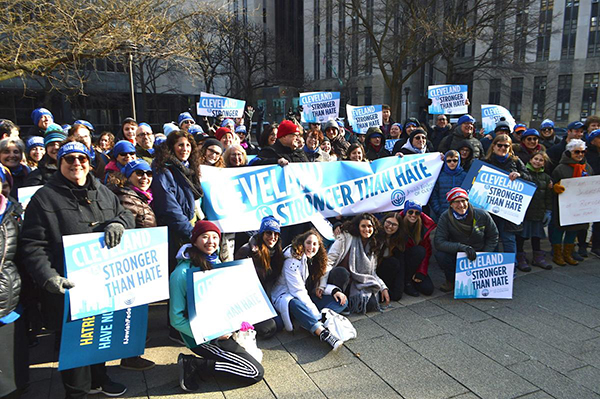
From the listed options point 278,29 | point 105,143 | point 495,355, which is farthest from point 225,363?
point 278,29

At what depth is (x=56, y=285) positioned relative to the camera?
8.98 feet

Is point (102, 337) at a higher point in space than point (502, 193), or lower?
lower

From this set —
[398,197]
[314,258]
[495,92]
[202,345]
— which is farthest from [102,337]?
[495,92]

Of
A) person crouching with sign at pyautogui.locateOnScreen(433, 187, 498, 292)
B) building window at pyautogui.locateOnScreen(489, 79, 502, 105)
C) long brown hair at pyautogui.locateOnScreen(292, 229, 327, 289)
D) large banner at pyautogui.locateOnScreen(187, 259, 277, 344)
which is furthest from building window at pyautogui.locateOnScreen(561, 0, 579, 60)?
large banner at pyautogui.locateOnScreen(187, 259, 277, 344)

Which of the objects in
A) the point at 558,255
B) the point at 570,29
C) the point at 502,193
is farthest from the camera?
the point at 570,29

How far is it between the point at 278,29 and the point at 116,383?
70.1m

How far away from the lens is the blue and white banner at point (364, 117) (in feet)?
31.0

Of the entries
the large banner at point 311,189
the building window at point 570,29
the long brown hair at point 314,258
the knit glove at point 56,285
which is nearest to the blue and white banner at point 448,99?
the large banner at point 311,189

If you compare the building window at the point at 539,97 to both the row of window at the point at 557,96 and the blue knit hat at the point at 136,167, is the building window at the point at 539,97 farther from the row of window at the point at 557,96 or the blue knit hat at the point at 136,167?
the blue knit hat at the point at 136,167

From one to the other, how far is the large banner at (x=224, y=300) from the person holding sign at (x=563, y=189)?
15.9ft

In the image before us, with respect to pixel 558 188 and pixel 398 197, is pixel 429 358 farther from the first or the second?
pixel 558 188

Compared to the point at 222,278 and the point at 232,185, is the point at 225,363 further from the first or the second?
the point at 232,185

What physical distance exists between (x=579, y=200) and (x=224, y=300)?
547 centimetres

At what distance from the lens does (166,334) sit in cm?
425
